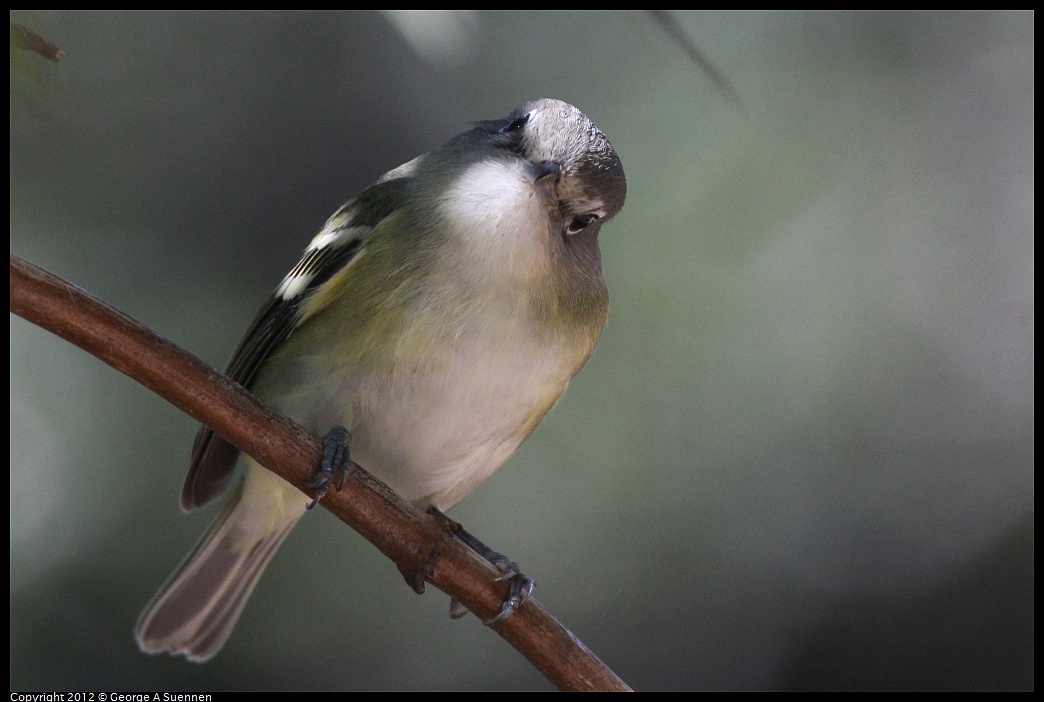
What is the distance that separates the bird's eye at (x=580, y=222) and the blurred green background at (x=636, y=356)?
47.5 inches

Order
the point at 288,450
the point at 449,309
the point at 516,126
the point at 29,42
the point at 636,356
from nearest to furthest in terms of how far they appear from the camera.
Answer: the point at 29,42, the point at 288,450, the point at 449,309, the point at 516,126, the point at 636,356

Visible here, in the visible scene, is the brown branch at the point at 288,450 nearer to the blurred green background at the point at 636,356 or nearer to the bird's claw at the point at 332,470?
the bird's claw at the point at 332,470

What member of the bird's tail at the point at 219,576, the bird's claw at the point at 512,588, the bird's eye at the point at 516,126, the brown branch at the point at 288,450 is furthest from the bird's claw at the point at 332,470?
the bird's eye at the point at 516,126

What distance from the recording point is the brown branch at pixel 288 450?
3.93 feet

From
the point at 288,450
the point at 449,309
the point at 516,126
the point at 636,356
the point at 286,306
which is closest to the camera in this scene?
the point at 288,450

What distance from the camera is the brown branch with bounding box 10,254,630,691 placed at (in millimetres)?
1199

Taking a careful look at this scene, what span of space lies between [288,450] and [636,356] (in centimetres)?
187

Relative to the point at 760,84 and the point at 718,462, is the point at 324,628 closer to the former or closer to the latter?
the point at 718,462

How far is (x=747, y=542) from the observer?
124 inches

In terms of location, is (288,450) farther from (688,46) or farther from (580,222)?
(688,46)

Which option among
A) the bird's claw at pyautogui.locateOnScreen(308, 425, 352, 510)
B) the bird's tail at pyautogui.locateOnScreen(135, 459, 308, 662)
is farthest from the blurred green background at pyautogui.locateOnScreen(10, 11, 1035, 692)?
the bird's claw at pyautogui.locateOnScreen(308, 425, 352, 510)

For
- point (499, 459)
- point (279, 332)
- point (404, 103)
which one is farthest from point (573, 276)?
point (404, 103)

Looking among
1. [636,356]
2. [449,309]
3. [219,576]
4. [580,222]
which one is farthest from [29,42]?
[636,356]

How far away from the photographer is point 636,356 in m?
3.09
